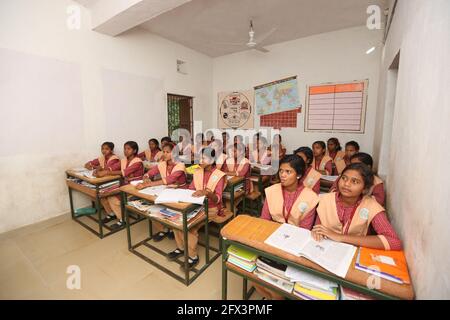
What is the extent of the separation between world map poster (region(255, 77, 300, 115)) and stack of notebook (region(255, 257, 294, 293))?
4198 mm

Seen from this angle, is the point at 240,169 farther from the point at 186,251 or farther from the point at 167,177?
the point at 186,251

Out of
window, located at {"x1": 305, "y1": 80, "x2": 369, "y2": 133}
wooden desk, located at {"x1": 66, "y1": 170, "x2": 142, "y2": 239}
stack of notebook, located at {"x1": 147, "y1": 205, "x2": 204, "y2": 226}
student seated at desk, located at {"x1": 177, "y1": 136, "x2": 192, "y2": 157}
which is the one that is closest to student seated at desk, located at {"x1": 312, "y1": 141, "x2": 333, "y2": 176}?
window, located at {"x1": 305, "y1": 80, "x2": 369, "y2": 133}

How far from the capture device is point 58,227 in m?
2.94

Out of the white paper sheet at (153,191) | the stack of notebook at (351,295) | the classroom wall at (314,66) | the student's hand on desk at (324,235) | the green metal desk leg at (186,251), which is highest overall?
the classroom wall at (314,66)

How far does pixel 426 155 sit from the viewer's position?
867mm

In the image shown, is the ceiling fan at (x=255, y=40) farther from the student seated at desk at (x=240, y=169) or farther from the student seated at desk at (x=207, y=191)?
the student seated at desk at (x=207, y=191)

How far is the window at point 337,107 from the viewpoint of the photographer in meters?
4.07

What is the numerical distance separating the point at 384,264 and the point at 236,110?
5.05 metres

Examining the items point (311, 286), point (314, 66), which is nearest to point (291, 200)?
point (311, 286)

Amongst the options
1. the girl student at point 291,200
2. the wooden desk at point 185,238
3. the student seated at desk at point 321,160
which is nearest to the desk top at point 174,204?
the wooden desk at point 185,238

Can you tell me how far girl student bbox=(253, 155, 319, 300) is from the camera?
1.55m

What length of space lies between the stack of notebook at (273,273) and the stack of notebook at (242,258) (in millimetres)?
35
